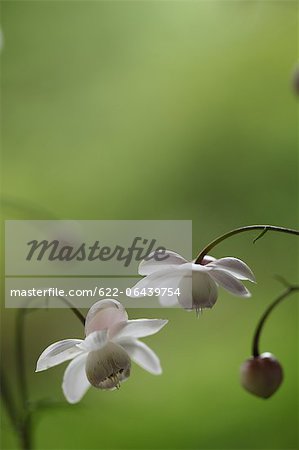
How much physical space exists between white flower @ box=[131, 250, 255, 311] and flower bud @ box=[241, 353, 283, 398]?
19cm

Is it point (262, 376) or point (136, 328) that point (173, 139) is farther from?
point (136, 328)

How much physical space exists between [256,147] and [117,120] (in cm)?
56

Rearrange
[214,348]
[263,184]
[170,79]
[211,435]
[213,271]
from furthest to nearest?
[170,79], [263,184], [214,348], [211,435], [213,271]

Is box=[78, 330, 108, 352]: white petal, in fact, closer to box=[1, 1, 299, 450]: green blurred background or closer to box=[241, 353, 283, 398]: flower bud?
box=[241, 353, 283, 398]: flower bud

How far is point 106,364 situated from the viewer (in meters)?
0.74

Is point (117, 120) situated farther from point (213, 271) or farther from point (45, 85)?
point (213, 271)

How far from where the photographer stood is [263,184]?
7.82ft

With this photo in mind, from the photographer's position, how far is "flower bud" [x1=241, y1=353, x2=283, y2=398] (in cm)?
89

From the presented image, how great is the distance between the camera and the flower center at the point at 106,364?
74cm

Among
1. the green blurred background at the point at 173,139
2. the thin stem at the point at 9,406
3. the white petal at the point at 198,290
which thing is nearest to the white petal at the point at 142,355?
the white petal at the point at 198,290

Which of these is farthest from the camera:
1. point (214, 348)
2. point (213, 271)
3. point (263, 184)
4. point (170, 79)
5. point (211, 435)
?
point (170, 79)

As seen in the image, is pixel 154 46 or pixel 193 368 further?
pixel 154 46

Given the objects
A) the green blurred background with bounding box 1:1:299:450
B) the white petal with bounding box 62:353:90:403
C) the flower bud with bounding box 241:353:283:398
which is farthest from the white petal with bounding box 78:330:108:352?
the green blurred background with bounding box 1:1:299:450

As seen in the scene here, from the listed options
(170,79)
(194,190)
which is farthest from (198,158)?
(170,79)
